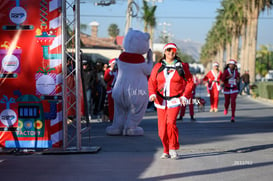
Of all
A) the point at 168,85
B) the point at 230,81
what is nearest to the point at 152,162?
the point at 168,85

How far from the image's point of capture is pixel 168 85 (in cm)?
1027

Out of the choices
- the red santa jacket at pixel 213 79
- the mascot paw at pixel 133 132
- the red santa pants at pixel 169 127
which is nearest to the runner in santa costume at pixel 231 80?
the mascot paw at pixel 133 132

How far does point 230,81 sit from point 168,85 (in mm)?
8891

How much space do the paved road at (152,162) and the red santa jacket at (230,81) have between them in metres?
4.73

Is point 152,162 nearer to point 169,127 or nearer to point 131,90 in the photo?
point 169,127

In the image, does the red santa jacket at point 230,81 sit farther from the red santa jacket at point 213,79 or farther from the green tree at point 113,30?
the green tree at point 113,30

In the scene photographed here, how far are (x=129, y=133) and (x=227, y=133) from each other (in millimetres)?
2386

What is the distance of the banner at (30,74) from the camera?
10.3 meters

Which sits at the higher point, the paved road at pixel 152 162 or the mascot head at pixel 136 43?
the mascot head at pixel 136 43

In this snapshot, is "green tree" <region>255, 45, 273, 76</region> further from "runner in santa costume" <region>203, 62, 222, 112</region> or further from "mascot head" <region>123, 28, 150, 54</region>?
"mascot head" <region>123, 28, 150, 54</region>

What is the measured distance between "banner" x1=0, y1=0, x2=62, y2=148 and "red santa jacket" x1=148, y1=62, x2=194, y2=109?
162 cm

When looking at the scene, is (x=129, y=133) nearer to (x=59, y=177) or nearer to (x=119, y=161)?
(x=119, y=161)

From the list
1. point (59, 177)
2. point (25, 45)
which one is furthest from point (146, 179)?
point (25, 45)

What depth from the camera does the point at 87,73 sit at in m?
20.0
